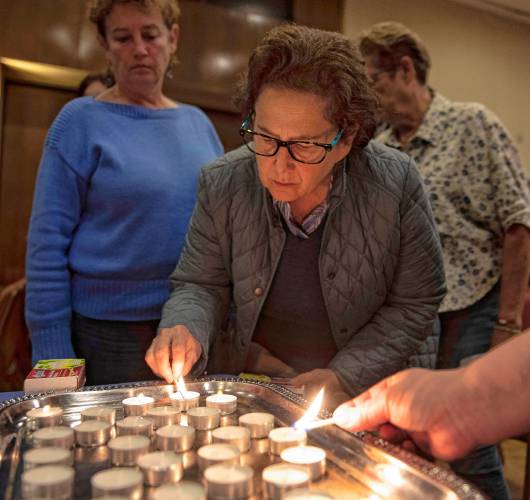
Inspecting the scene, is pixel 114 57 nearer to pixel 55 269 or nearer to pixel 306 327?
pixel 55 269

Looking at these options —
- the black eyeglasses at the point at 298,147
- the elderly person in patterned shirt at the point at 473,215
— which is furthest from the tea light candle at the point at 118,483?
the elderly person in patterned shirt at the point at 473,215

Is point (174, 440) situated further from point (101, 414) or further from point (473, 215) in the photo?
point (473, 215)

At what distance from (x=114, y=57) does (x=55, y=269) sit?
0.60 m

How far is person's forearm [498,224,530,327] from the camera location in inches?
68.1

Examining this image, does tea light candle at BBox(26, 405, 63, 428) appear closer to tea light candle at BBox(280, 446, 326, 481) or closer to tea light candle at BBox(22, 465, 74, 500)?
tea light candle at BBox(22, 465, 74, 500)

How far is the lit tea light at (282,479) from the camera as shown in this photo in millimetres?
679

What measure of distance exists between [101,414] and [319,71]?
0.76m

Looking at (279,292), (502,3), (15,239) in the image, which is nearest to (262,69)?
(279,292)

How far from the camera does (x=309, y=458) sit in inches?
29.8

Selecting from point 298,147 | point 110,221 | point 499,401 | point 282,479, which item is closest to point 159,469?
point 282,479

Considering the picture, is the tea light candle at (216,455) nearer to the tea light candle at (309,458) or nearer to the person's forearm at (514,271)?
the tea light candle at (309,458)

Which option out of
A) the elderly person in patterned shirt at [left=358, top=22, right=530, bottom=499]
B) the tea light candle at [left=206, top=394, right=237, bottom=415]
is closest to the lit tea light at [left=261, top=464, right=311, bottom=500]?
the tea light candle at [left=206, top=394, right=237, bottom=415]

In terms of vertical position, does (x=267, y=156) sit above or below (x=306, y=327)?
above

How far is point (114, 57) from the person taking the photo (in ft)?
5.21
